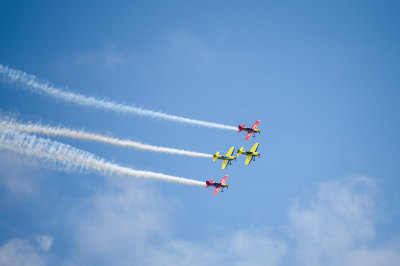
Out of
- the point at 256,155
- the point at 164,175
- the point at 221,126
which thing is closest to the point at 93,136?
the point at 164,175

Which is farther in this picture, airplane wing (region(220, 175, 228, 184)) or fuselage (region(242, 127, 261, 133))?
fuselage (region(242, 127, 261, 133))

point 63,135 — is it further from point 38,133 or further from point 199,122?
point 199,122

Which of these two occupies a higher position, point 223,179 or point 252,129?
point 252,129

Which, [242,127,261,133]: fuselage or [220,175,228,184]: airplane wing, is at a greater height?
[242,127,261,133]: fuselage

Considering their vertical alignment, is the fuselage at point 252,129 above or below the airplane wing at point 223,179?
above

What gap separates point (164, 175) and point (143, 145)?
4.96 meters

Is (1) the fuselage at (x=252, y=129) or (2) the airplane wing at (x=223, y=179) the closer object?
(2) the airplane wing at (x=223, y=179)

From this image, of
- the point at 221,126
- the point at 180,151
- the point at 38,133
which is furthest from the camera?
the point at 221,126

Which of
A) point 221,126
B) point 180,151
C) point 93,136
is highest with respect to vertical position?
point 221,126

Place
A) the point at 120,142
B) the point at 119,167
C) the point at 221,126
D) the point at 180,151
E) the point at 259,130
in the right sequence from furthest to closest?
the point at 259,130 → the point at 221,126 → the point at 180,151 → the point at 120,142 → the point at 119,167

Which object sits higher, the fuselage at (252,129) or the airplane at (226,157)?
the fuselage at (252,129)

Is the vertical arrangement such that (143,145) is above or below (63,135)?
above

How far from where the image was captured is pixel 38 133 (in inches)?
2452

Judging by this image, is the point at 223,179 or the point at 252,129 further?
the point at 252,129
